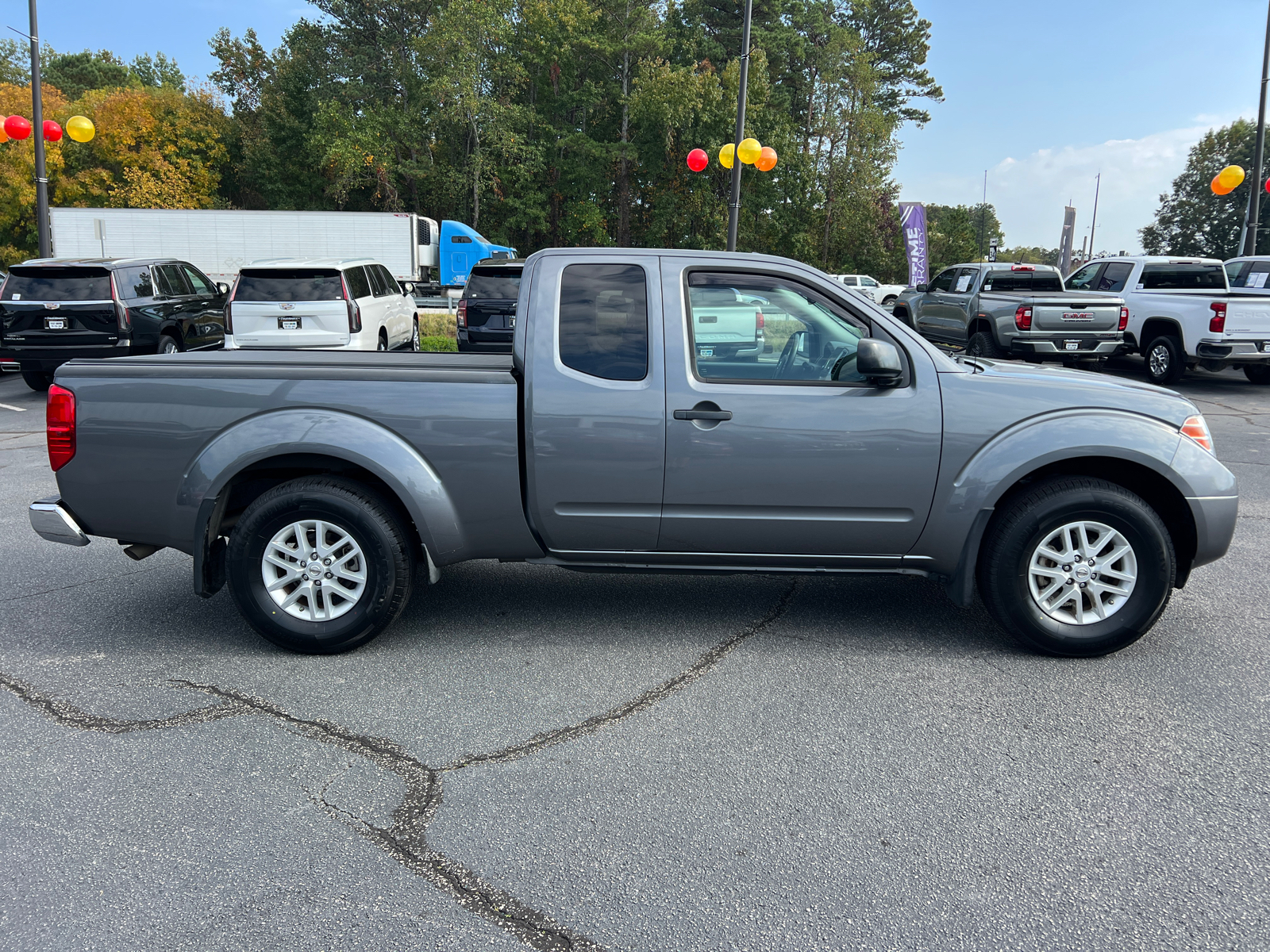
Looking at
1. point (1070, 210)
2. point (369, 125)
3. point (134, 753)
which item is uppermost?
point (369, 125)

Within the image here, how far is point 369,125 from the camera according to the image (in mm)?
44500

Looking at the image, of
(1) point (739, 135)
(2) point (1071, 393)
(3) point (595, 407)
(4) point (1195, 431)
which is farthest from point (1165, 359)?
(3) point (595, 407)

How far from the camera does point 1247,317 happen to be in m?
13.1

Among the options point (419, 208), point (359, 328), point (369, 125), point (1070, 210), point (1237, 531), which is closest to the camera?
point (1237, 531)

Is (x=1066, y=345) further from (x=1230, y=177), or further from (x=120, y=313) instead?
(x=120, y=313)

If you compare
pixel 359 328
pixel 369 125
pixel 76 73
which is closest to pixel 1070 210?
pixel 359 328

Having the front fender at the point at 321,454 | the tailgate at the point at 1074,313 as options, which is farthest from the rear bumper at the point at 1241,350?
the front fender at the point at 321,454

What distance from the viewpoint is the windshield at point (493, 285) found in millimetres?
13898

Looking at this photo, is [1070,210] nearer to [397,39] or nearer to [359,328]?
[359,328]

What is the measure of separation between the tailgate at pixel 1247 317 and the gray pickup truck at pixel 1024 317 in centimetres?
135

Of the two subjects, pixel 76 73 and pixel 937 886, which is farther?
pixel 76 73

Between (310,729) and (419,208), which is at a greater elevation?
(419,208)

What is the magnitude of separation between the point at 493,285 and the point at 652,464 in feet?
34.1

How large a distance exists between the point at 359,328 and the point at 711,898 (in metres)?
11.1
